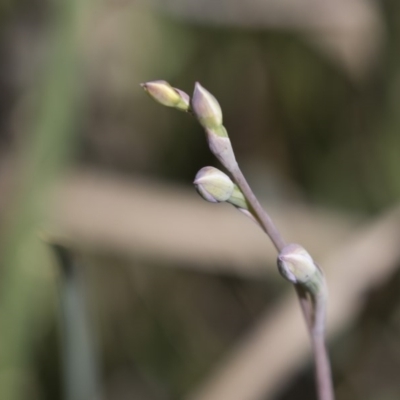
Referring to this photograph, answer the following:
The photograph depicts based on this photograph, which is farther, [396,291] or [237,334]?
[237,334]

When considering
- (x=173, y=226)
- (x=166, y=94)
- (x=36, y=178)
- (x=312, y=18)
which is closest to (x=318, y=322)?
(x=166, y=94)

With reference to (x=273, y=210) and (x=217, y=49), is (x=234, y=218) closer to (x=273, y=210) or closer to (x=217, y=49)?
(x=273, y=210)

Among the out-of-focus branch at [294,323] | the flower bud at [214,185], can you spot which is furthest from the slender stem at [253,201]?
the out-of-focus branch at [294,323]

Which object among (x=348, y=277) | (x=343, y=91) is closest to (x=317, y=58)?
(x=343, y=91)

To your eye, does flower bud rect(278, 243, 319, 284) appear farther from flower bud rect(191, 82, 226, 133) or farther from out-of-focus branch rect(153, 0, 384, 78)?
out-of-focus branch rect(153, 0, 384, 78)

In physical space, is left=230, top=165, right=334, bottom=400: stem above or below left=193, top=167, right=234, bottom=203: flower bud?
below


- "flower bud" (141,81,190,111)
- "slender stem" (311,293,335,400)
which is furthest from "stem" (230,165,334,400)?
"flower bud" (141,81,190,111)

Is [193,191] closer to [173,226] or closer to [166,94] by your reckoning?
[173,226]
